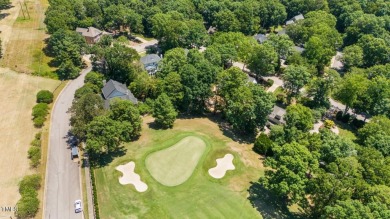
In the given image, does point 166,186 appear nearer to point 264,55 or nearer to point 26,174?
point 26,174

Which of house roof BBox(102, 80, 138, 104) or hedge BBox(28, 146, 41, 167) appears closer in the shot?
hedge BBox(28, 146, 41, 167)

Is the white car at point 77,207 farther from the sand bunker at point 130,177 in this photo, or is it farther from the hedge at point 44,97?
the hedge at point 44,97

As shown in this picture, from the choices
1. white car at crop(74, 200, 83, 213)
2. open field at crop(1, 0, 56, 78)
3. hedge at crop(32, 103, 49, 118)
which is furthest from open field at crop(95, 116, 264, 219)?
open field at crop(1, 0, 56, 78)

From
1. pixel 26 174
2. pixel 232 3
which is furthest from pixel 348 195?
pixel 232 3

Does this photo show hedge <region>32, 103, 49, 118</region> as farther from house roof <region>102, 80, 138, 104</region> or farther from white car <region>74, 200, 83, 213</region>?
white car <region>74, 200, 83, 213</region>

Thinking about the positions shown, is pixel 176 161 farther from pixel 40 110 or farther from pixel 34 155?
pixel 40 110
